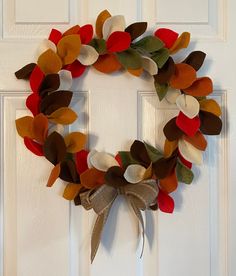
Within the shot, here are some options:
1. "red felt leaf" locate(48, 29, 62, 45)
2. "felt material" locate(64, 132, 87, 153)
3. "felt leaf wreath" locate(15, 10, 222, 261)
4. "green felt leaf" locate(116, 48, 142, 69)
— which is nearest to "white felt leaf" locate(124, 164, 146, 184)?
"felt leaf wreath" locate(15, 10, 222, 261)

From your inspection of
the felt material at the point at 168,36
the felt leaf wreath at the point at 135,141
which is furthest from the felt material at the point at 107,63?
the felt material at the point at 168,36

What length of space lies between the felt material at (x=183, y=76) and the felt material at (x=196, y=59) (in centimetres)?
2

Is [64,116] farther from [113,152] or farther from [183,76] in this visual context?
[183,76]

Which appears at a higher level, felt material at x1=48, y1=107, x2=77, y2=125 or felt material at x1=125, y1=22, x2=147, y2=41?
felt material at x1=125, y1=22, x2=147, y2=41

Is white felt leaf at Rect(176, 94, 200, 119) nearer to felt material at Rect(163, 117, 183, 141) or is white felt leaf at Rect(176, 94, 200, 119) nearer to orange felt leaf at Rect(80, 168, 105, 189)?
felt material at Rect(163, 117, 183, 141)

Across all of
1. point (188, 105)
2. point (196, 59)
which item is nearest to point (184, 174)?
point (188, 105)

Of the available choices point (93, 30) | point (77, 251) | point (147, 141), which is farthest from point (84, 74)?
point (77, 251)

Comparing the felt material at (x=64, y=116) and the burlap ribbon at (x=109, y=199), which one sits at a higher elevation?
the felt material at (x=64, y=116)

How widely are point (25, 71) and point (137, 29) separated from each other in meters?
0.26

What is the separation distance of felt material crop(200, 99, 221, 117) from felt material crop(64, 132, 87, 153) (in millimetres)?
270

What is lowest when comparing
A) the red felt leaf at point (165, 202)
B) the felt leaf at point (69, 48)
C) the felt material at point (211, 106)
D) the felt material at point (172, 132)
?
the red felt leaf at point (165, 202)

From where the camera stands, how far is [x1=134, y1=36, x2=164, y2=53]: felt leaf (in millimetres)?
773

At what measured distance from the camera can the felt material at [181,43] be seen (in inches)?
30.7

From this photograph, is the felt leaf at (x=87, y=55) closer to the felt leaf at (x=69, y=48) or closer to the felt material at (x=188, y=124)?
the felt leaf at (x=69, y=48)
